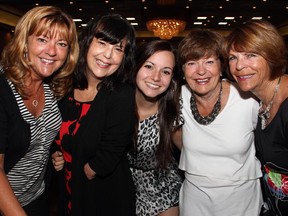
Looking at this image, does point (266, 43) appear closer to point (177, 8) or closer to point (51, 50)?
point (51, 50)

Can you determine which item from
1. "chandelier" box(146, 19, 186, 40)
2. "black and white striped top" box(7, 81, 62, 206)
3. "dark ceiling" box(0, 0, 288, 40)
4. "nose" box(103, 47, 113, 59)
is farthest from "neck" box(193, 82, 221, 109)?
"chandelier" box(146, 19, 186, 40)

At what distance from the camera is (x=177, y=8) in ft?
28.0

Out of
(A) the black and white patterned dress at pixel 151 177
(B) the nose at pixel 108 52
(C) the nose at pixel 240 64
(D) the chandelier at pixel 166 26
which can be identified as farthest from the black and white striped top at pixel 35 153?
(D) the chandelier at pixel 166 26

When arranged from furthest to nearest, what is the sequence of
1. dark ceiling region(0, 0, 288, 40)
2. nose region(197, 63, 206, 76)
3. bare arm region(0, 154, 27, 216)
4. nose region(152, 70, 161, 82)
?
1. dark ceiling region(0, 0, 288, 40)
2. nose region(152, 70, 161, 82)
3. nose region(197, 63, 206, 76)
4. bare arm region(0, 154, 27, 216)

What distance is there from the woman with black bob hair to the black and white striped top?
193 millimetres

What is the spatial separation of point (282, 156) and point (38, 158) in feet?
4.65

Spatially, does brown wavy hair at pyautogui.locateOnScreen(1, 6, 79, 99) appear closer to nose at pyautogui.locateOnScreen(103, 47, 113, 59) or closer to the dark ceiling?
nose at pyautogui.locateOnScreen(103, 47, 113, 59)

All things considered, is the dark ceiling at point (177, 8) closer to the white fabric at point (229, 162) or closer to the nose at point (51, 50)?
the white fabric at point (229, 162)

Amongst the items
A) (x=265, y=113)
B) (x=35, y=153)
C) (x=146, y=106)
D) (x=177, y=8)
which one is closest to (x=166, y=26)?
(x=177, y=8)

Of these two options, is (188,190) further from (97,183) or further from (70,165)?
(70,165)

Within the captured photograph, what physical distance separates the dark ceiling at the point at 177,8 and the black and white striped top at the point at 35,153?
740 cm

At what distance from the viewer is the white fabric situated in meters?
1.96

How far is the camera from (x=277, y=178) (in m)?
1.76

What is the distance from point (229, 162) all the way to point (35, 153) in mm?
1239
